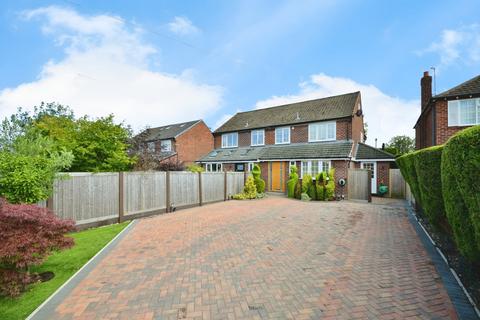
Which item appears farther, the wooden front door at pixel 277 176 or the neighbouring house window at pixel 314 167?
the wooden front door at pixel 277 176

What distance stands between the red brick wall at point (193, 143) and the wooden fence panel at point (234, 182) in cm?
1092

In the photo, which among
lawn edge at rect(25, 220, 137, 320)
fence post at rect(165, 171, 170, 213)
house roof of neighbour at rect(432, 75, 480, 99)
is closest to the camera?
lawn edge at rect(25, 220, 137, 320)

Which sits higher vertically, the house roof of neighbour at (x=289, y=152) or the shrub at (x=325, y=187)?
the house roof of neighbour at (x=289, y=152)

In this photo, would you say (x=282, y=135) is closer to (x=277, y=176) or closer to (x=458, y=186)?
(x=277, y=176)

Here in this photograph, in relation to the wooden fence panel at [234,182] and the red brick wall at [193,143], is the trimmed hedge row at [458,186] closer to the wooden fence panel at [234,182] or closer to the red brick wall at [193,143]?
the wooden fence panel at [234,182]

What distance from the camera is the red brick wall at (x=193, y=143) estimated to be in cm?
2918

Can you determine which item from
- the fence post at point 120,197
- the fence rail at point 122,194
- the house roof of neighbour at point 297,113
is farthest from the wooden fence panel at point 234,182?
the fence post at point 120,197

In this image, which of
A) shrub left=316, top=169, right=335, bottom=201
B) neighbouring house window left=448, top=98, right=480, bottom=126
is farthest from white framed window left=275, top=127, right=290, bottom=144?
neighbouring house window left=448, top=98, right=480, bottom=126

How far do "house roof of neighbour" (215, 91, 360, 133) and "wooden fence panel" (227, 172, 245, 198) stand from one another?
784 cm

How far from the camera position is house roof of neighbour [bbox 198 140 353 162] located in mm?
19058

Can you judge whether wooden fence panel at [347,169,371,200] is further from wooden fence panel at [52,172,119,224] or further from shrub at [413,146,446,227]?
wooden fence panel at [52,172,119,224]

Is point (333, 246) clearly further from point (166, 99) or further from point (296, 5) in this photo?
point (166, 99)

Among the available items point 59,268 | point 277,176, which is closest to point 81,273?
point 59,268

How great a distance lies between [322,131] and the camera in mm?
21500
